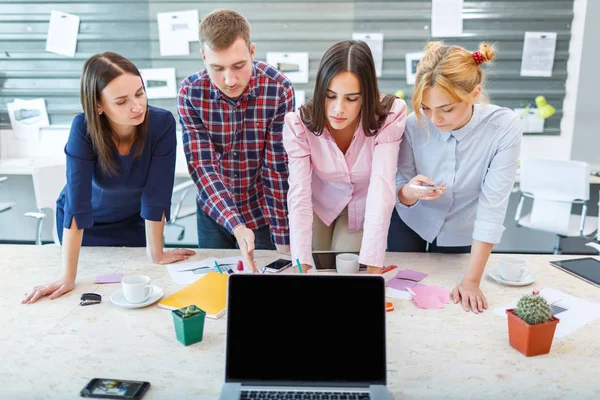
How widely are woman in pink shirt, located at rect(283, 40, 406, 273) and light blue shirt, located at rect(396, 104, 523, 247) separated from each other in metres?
0.13

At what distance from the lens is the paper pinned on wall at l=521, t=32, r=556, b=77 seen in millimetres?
3695

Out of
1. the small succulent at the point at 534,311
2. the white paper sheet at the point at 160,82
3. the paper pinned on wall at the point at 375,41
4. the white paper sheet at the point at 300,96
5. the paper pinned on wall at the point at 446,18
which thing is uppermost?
the paper pinned on wall at the point at 446,18

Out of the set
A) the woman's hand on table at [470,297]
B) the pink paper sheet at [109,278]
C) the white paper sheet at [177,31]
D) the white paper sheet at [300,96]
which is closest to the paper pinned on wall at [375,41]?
the white paper sheet at [300,96]

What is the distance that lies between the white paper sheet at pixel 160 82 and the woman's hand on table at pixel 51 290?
2.47 meters

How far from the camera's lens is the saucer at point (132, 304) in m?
1.53

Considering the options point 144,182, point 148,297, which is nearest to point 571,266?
point 148,297

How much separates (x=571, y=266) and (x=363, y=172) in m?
0.79

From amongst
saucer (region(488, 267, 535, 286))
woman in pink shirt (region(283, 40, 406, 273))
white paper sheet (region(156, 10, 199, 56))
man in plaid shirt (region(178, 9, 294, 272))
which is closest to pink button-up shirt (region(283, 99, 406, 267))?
woman in pink shirt (region(283, 40, 406, 273))

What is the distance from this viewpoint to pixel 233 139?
213cm

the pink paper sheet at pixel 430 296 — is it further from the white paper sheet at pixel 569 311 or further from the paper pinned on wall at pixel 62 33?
the paper pinned on wall at pixel 62 33

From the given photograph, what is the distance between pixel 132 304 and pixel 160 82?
2684 mm

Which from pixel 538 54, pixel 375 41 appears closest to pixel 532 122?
pixel 538 54

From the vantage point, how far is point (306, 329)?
3.84ft

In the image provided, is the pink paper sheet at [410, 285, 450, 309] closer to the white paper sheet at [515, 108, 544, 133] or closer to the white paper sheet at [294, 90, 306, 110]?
the white paper sheet at [294, 90, 306, 110]
